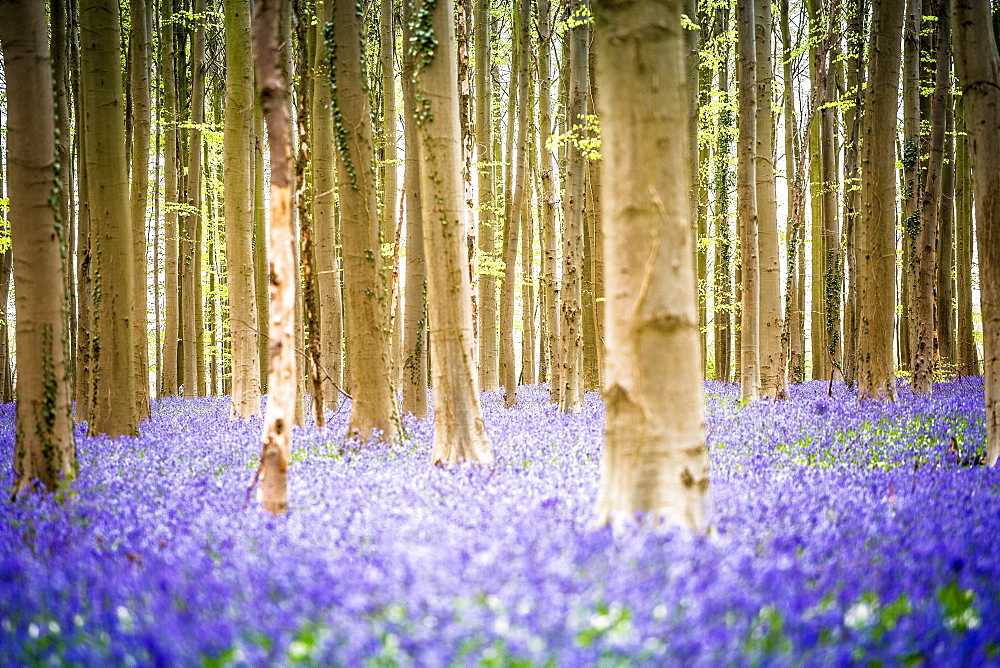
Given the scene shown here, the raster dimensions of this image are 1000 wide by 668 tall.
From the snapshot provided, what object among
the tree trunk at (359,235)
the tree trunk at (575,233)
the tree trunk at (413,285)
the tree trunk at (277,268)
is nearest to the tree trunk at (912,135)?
the tree trunk at (575,233)

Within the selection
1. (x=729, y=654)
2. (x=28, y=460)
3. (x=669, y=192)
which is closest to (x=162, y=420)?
(x=28, y=460)

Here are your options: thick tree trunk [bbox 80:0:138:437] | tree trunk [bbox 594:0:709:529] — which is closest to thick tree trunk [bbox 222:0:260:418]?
thick tree trunk [bbox 80:0:138:437]

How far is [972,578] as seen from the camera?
3.45 metres

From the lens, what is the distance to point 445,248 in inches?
299

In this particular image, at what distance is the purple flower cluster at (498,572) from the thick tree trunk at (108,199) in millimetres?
3491

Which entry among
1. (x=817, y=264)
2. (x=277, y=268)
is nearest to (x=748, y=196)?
(x=277, y=268)

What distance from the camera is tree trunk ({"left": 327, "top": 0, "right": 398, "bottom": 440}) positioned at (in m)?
8.90

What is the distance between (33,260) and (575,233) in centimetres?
954

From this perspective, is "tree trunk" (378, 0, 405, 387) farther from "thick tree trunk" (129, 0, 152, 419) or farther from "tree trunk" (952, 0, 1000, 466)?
"tree trunk" (952, 0, 1000, 466)

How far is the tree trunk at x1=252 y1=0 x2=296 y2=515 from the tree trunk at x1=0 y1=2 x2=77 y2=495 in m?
2.35

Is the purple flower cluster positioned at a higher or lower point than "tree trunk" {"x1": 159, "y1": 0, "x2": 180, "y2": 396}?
lower

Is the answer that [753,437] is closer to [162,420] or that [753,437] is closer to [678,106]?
[678,106]

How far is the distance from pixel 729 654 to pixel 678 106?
3257 millimetres

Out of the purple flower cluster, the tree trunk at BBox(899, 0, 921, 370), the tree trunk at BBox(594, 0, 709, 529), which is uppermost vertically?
the tree trunk at BBox(899, 0, 921, 370)
